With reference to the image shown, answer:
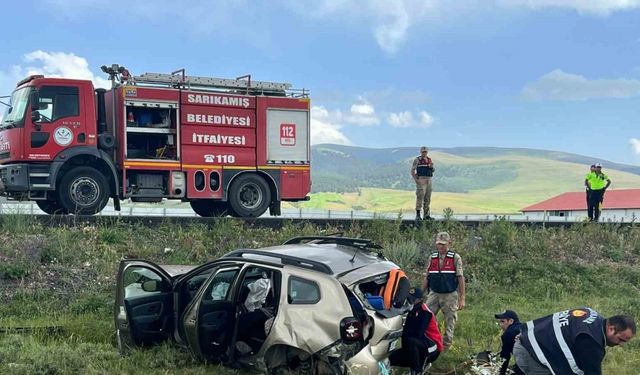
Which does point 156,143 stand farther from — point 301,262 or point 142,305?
point 301,262

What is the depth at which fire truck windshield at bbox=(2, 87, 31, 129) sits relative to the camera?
11789 mm

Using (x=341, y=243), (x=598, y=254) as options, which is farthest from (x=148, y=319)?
(x=598, y=254)

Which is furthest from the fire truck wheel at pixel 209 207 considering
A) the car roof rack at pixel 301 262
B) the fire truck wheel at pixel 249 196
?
the car roof rack at pixel 301 262

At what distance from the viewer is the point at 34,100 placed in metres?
11.7

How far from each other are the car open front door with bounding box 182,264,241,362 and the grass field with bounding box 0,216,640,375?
0.69 feet

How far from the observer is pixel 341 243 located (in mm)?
6422

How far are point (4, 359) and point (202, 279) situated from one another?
1.99 meters

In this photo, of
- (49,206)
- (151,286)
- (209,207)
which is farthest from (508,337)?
(49,206)

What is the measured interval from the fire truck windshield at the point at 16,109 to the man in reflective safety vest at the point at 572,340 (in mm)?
10252

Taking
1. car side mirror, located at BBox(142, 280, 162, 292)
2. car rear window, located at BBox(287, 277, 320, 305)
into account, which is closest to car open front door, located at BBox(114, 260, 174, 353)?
car side mirror, located at BBox(142, 280, 162, 292)

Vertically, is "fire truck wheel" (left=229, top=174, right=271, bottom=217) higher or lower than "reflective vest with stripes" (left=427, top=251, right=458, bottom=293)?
higher

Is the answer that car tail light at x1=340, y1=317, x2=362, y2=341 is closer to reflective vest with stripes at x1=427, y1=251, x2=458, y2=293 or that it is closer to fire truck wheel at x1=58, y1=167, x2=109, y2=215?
reflective vest with stripes at x1=427, y1=251, x2=458, y2=293

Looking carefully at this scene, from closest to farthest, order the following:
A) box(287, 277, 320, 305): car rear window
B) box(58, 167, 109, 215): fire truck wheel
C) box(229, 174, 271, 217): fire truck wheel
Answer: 1. box(287, 277, 320, 305): car rear window
2. box(58, 167, 109, 215): fire truck wheel
3. box(229, 174, 271, 217): fire truck wheel

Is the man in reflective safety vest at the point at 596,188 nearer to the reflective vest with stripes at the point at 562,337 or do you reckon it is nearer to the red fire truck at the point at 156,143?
the red fire truck at the point at 156,143
